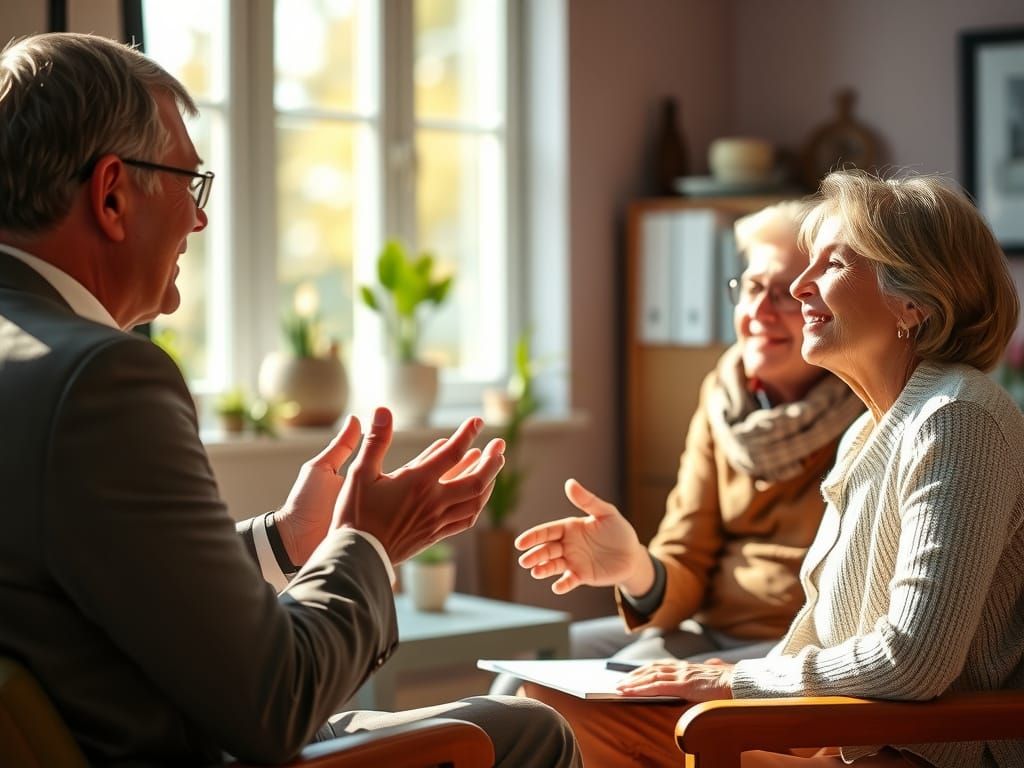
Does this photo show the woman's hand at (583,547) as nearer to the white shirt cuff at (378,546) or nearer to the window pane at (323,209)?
→ the white shirt cuff at (378,546)

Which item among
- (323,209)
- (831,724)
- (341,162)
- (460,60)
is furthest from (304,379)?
(831,724)

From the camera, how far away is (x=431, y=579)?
3250 mm

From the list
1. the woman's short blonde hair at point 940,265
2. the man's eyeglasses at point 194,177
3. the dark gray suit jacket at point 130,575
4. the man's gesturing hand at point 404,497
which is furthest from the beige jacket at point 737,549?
the dark gray suit jacket at point 130,575

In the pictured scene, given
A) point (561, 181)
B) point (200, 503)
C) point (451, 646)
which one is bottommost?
point (451, 646)

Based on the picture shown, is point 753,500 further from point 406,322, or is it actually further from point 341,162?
point 341,162

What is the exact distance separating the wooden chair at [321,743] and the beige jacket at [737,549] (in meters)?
1.02

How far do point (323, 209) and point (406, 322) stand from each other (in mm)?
434

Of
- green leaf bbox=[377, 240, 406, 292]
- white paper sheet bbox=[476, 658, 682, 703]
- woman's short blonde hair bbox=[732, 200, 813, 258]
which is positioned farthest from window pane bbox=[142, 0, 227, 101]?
white paper sheet bbox=[476, 658, 682, 703]

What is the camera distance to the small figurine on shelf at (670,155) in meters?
4.65

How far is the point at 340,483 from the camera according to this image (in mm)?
1947

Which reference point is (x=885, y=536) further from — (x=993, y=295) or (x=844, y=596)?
(x=993, y=295)

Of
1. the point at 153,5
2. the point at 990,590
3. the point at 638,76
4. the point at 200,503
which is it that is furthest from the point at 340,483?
the point at 638,76

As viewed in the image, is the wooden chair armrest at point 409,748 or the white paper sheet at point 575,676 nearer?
the wooden chair armrest at point 409,748

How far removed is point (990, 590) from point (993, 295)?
1.26 ft
